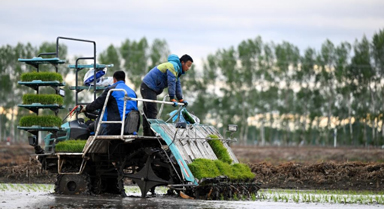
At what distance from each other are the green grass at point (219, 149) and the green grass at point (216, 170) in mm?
245

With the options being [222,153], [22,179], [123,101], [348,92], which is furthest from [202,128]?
[348,92]

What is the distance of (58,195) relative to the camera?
17.3m

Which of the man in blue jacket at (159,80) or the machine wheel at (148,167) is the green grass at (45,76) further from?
the machine wheel at (148,167)

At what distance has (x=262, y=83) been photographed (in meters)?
109

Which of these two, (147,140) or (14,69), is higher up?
(14,69)

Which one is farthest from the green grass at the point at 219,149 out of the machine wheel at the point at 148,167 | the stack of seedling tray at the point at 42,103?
the stack of seedling tray at the point at 42,103

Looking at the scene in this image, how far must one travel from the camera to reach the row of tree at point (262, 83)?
101 meters

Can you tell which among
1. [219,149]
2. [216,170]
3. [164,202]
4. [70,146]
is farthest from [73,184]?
[216,170]

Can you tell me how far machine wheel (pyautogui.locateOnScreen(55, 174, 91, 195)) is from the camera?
17.4m

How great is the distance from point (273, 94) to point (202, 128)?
304 ft

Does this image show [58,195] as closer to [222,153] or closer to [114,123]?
[114,123]

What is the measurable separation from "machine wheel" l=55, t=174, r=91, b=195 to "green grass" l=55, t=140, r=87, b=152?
0.66 metres

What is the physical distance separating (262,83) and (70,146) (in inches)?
3658

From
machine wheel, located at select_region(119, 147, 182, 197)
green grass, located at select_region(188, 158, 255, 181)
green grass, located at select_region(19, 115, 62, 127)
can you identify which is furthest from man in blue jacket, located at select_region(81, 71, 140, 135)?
green grass, located at select_region(188, 158, 255, 181)
